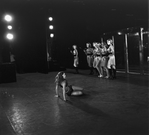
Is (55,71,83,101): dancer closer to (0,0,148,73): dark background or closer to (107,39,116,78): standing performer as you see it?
(107,39,116,78): standing performer

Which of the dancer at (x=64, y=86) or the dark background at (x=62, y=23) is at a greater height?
the dark background at (x=62, y=23)

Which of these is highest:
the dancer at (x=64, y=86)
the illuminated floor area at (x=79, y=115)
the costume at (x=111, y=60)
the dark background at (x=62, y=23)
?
the dark background at (x=62, y=23)

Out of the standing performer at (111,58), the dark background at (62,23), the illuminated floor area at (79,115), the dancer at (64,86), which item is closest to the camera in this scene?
the illuminated floor area at (79,115)

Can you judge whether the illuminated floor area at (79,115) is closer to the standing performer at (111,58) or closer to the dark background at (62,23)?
the standing performer at (111,58)

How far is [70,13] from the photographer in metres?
16.9

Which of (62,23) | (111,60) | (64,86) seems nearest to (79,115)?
(64,86)

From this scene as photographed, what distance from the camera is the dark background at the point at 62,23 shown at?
46.3ft

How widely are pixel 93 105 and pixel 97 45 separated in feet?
21.5

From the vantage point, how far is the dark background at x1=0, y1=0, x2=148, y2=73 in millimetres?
14109

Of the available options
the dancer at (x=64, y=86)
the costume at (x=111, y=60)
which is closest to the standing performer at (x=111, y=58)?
the costume at (x=111, y=60)

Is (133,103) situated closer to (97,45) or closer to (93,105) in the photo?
(93,105)

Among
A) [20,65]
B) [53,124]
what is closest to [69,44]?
[20,65]

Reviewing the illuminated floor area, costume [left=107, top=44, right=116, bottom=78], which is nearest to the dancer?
the illuminated floor area

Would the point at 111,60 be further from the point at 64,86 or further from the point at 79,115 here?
the point at 79,115
